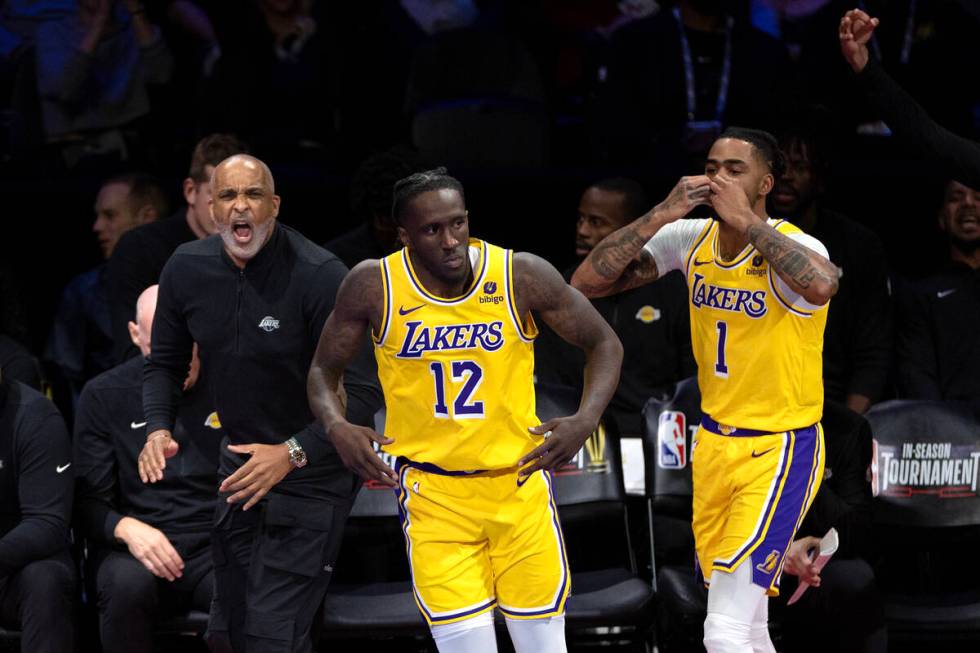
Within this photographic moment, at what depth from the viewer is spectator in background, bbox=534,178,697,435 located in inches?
234

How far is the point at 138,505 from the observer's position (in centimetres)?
524

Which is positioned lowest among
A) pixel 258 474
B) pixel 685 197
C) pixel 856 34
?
pixel 258 474

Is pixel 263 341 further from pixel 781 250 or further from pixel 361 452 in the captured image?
pixel 781 250

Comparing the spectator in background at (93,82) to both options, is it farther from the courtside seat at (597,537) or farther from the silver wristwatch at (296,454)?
the silver wristwatch at (296,454)

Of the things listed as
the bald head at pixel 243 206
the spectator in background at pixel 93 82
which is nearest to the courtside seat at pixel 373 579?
the bald head at pixel 243 206

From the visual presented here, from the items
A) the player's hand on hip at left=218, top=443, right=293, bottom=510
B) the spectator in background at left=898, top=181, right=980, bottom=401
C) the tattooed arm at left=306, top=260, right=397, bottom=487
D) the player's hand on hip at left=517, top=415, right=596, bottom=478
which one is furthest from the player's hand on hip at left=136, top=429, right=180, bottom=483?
the spectator in background at left=898, top=181, right=980, bottom=401

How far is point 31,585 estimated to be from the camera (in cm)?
487

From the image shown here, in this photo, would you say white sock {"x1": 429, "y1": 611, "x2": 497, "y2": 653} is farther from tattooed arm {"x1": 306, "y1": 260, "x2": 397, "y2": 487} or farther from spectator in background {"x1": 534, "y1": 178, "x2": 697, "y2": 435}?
spectator in background {"x1": 534, "y1": 178, "x2": 697, "y2": 435}

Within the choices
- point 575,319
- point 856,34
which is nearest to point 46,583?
point 575,319

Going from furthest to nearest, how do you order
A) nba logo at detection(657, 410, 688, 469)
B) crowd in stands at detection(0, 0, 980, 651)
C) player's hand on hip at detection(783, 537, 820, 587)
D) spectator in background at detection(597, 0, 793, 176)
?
spectator in background at detection(597, 0, 793, 176)
nba logo at detection(657, 410, 688, 469)
crowd in stands at detection(0, 0, 980, 651)
player's hand on hip at detection(783, 537, 820, 587)

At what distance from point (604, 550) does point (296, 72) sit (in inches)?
114

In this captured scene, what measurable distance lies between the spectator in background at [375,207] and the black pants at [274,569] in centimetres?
174

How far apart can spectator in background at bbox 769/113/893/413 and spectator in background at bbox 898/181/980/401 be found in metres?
0.13

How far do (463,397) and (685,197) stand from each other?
0.95 metres
